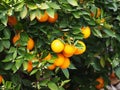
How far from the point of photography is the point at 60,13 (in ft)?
6.41

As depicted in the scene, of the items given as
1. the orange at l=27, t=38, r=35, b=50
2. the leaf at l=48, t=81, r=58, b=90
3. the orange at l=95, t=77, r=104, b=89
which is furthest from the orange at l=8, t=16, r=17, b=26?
the orange at l=95, t=77, r=104, b=89

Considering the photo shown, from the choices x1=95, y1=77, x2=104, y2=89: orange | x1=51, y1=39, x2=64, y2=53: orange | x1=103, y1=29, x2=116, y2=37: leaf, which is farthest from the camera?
x1=95, y1=77, x2=104, y2=89: orange

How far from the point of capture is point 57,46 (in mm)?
1827

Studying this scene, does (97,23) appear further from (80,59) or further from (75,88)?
(75,88)

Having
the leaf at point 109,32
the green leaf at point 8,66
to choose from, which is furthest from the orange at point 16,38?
the leaf at point 109,32

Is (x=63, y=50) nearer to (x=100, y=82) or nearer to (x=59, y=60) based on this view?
(x=59, y=60)

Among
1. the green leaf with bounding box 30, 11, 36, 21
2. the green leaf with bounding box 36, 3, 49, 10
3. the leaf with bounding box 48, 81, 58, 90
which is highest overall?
the green leaf with bounding box 36, 3, 49, 10

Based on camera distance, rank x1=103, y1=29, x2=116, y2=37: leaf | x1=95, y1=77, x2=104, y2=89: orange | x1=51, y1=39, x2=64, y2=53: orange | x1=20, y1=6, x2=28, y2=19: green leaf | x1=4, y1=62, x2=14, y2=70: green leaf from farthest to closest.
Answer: x1=95, y1=77, x2=104, y2=89: orange, x1=103, y1=29, x2=116, y2=37: leaf, x1=4, y1=62, x2=14, y2=70: green leaf, x1=51, y1=39, x2=64, y2=53: orange, x1=20, y1=6, x2=28, y2=19: green leaf

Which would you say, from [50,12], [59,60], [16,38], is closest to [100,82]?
[59,60]

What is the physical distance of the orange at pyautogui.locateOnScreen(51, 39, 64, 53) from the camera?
1.83 metres

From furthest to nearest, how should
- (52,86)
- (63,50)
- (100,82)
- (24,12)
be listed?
(100,82), (52,86), (63,50), (24,12)

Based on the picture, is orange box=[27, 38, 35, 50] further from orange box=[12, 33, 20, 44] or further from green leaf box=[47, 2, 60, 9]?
green leaf box=[47, 2, 60, 9]

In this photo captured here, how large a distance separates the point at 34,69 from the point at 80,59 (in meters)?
0.70

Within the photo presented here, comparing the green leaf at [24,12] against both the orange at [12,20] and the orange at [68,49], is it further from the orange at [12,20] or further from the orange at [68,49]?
the orange at [68,49]
